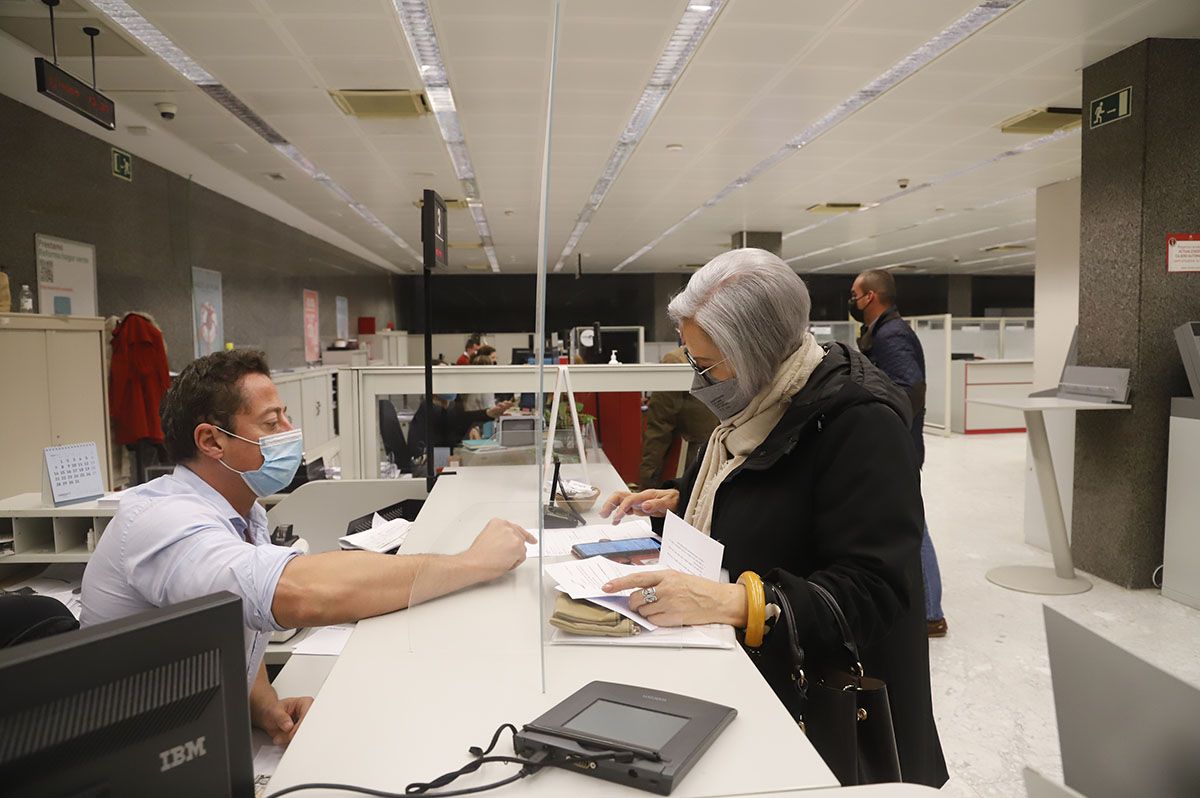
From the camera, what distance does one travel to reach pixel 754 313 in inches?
49.6

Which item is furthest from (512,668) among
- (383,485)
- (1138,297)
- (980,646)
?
(1138,297)

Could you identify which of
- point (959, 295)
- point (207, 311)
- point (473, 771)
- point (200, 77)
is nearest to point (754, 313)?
point (473, 771)

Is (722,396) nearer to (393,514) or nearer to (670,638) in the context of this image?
(670,638)

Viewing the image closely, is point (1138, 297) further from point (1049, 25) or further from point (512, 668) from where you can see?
point (512, 668)

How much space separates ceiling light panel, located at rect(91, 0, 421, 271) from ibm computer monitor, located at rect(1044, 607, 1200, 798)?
416cm

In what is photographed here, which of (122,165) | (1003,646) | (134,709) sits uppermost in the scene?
(122,165)

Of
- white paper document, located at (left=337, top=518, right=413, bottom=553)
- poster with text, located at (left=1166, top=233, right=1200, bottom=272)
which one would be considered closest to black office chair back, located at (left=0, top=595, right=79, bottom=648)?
white paper document, located at (left=337, top=518, right=413, bottom=553)

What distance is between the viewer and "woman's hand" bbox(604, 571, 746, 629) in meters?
1.09

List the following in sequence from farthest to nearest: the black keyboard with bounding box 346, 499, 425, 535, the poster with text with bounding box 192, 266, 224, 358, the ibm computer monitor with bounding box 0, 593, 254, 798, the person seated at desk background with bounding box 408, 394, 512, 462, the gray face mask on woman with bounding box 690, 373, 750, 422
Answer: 1. the poster with text with bounding box 192, 266, 224, 358
2. the person seated at desk background with bounding box 408, 394, 512, 462
3. the black keyboard with bounding box 346, 499, 425, 535
4. the gray face mask on woman with bounding box 690, 373, 750, 422
5. the ibm computer monitor with bounding box 0, 593, 254, 798

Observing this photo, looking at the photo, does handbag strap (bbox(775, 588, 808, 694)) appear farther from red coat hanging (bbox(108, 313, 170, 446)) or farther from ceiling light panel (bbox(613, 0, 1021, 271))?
red coat hanging (bbox(108, 313, 170, 446))

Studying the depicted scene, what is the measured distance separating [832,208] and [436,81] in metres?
5.35

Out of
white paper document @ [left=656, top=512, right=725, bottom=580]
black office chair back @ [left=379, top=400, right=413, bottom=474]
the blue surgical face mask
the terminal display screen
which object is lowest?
black office chair back @ [left=379, top=400, right=413, bottom=474]

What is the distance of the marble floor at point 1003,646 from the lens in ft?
7.70

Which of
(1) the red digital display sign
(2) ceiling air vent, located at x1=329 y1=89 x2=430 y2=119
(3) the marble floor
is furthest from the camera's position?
(2) ceiling air vent, located at x1=329 y1=89 x2=430 y2=119
